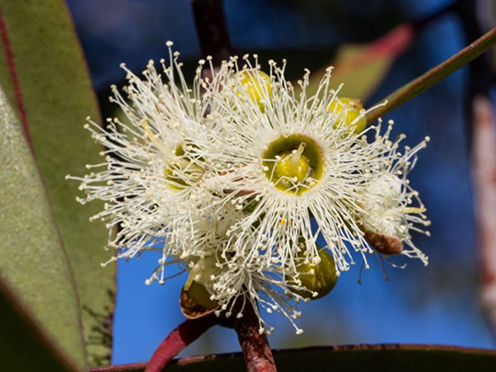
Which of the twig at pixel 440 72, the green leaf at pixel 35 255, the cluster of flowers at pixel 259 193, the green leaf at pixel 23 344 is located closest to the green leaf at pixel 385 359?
the cluster of flowers at pixel 259 193

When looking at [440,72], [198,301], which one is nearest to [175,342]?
[198,301]

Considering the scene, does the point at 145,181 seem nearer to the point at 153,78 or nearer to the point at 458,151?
the point at 153,78

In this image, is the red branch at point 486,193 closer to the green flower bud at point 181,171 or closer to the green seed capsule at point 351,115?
the green seed capsule at point 351,115

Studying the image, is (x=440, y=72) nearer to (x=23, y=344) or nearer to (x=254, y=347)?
(x=254, y=347)

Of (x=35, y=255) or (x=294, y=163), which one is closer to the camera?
(x=35, y=255)

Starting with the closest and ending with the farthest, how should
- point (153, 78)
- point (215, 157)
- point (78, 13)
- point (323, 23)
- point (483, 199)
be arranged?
1. point (215, 157)
2. point (153, 78)
3. point (483, 199)
4. point (323, 23)
5. point (78, 13)

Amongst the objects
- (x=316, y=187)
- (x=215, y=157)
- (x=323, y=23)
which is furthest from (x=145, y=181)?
(x=323, y=23)
